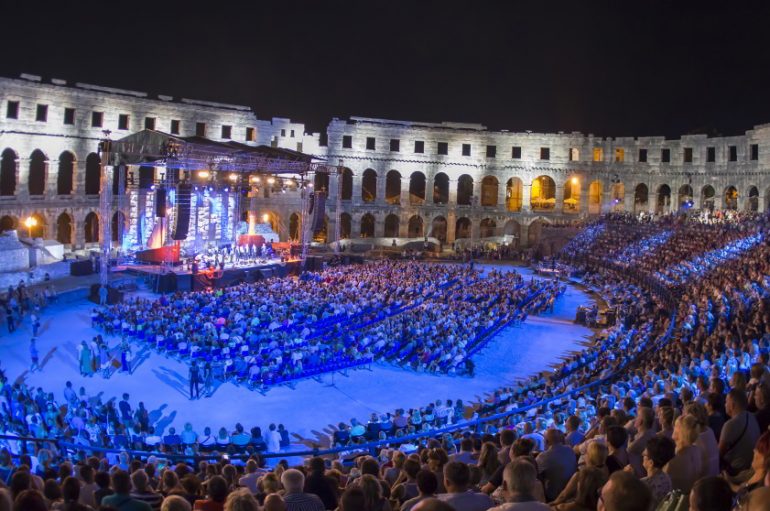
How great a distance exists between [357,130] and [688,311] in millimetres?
35448

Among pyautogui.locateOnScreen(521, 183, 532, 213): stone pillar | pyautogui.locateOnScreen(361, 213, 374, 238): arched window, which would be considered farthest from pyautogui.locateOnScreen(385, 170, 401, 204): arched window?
pyautogui.locateOnScreen(521, 183, 532, 213): stone pillar

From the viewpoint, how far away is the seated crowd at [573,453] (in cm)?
435

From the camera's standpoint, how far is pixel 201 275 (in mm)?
30531

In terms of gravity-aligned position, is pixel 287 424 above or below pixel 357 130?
below

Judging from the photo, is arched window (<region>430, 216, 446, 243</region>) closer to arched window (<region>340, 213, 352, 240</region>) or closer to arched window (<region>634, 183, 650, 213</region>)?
arched window (<region>340, 213, 352, 240</region>)

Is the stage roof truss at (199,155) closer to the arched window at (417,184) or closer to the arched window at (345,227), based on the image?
the arched window at (345,227)

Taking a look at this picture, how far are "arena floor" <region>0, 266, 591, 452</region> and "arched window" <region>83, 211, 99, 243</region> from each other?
2881cm

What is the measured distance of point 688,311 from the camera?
19.8m

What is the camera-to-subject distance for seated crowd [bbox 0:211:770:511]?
4352 mm

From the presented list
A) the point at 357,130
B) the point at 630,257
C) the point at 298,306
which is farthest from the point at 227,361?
the point at 357,130

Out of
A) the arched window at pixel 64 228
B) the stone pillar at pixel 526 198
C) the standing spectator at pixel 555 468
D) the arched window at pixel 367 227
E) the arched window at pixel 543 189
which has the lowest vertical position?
the standing spectator at pixel 555 468

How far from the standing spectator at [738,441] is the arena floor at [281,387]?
9.72m

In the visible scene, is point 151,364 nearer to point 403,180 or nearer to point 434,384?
point 434,384

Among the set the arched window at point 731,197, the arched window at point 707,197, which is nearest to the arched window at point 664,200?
the arched window at point 707,197
